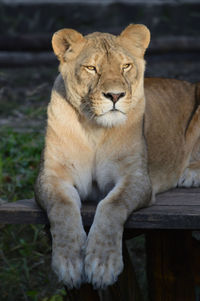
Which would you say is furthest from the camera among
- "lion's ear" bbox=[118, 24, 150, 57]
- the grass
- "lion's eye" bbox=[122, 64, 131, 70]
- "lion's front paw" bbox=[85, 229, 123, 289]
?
the grass

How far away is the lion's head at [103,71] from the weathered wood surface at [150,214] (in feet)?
1.28

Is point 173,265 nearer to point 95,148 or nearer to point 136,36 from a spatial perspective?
point 95,148

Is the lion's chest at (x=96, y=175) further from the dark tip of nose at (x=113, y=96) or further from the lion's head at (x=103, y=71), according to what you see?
the dark tip of nose at (x=113, y=96)

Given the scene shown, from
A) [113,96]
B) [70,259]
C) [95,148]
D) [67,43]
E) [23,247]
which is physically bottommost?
[23,247]

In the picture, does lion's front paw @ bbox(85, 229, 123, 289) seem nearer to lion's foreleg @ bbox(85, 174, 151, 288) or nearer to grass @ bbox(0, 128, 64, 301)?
lion's foreleg @ bbox(85, 174, 151, 288)

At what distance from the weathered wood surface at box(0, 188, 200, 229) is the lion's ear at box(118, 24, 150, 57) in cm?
69

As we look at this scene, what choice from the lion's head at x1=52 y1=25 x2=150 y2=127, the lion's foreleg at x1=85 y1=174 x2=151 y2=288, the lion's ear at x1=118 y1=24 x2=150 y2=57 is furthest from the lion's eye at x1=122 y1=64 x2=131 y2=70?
the lion's foreleg at x1=85 y1=174 x2=151 y2=288

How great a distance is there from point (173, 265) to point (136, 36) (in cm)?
102

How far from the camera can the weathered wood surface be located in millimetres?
2172

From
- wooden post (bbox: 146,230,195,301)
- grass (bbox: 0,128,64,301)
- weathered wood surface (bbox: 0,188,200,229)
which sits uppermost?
weathered wood surface (bbox: 0,188,200,229)

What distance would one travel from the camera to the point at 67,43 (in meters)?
2.70

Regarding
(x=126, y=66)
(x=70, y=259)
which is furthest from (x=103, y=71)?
(x=70, y=259)

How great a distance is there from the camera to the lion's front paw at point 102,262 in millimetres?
2092

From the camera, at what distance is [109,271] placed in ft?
6.88
